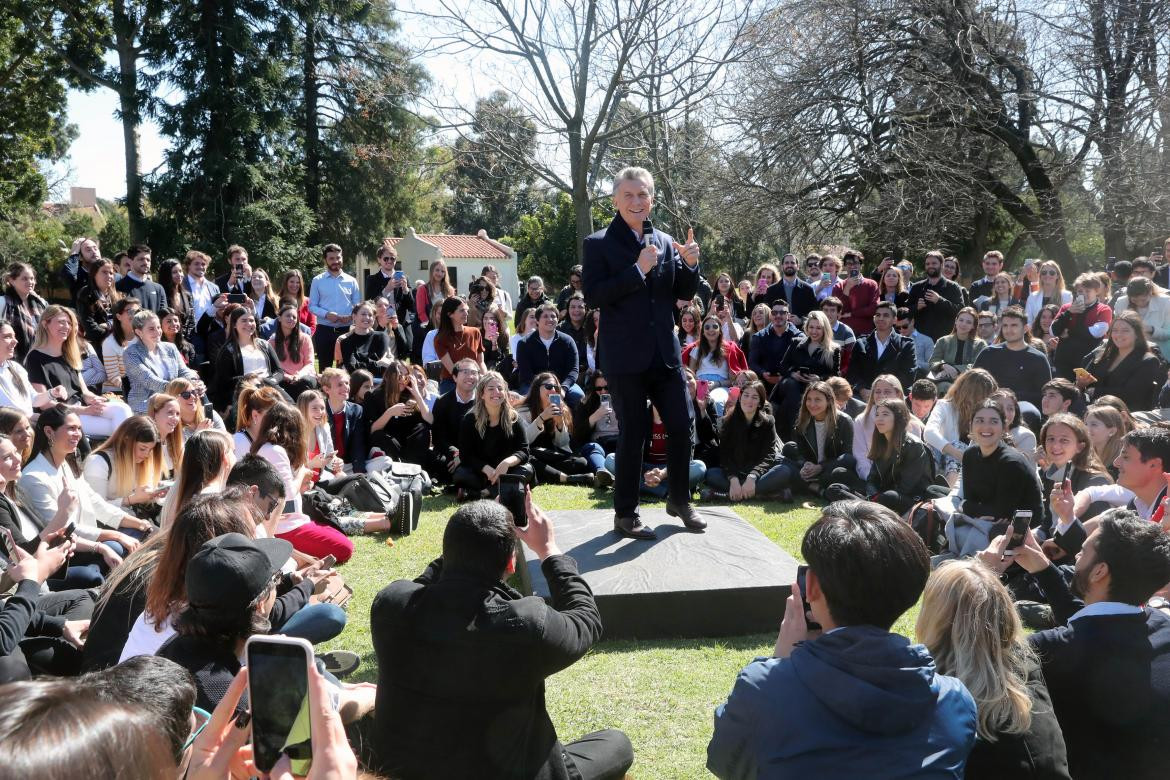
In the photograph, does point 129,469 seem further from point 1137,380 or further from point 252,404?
point 1137,380

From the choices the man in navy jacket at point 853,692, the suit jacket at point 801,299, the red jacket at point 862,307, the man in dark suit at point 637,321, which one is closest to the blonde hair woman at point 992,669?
the man in navy jacket at point 853,692

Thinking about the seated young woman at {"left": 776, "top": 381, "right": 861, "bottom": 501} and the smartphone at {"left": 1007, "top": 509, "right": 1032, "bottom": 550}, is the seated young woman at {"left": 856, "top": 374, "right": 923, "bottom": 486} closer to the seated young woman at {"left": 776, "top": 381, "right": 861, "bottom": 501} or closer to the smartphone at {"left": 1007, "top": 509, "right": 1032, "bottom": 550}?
the seated young woman at {"left": 776, "top": 381, "right": 861, "bottom": 501}

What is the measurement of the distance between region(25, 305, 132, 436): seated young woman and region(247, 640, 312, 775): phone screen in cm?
622

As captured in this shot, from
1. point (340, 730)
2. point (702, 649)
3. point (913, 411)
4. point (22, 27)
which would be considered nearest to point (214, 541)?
point (340, 730)

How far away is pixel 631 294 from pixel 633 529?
126 centimetres

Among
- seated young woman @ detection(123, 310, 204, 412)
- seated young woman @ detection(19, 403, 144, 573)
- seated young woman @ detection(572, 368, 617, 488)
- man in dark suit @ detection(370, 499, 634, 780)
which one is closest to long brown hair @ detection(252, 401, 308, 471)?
seated young woman @ detection(19, 403, 144, 573)

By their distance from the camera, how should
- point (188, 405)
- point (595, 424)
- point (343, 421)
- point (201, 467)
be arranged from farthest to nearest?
point (595, 424)
point (343, 421)
point (188, 405)
point (201, 467)

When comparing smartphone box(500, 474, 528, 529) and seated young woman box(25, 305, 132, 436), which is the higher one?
seated young woman box(25, 305, 132, 436)

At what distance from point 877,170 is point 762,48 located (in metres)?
2.57

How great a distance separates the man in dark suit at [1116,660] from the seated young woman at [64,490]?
13.9ft

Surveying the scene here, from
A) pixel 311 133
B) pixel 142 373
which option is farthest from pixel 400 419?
pixel 311 133

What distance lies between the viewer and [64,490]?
4.69 meters

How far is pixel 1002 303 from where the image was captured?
34.4ft

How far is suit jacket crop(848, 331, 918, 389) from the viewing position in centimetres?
957
